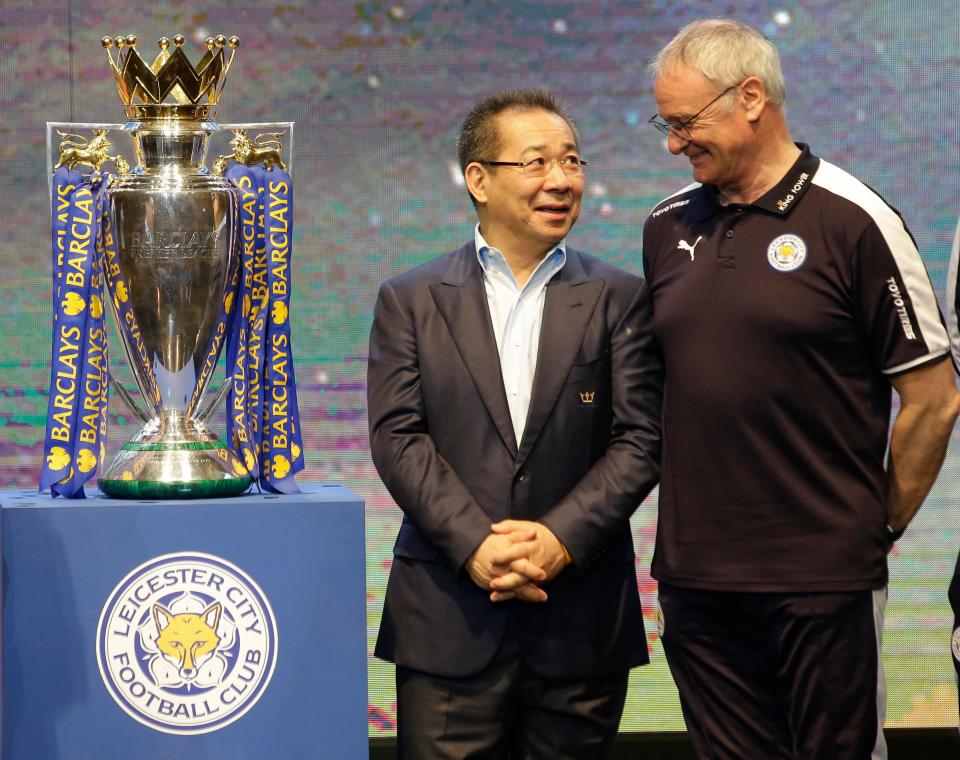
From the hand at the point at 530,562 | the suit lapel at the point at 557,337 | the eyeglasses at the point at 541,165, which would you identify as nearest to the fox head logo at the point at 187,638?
the hand at the point at 530,562

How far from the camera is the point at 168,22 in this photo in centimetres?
331

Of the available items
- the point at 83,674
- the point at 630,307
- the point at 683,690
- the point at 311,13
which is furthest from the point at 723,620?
the point at 311,13

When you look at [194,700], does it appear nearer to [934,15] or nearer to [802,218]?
[802,218]

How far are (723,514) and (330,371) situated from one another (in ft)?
4.86

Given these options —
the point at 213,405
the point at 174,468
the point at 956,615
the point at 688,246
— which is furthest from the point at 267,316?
the point at 956,615

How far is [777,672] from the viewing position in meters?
2.15

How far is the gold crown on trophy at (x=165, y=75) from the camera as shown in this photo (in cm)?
216

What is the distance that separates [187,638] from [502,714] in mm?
515

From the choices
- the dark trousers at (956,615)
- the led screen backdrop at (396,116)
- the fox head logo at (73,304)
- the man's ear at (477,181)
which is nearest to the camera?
the dark trousers at (956,615)

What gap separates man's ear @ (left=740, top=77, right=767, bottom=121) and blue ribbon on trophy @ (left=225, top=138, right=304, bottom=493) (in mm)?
744

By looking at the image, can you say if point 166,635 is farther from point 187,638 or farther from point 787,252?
point 787,252

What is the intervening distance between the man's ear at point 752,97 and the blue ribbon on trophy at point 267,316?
0.74 meters

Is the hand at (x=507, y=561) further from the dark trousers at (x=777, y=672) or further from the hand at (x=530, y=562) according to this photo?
the dark trousers at (x=777, y=672)

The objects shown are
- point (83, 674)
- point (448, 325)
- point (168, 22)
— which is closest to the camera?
point (83, 674)
